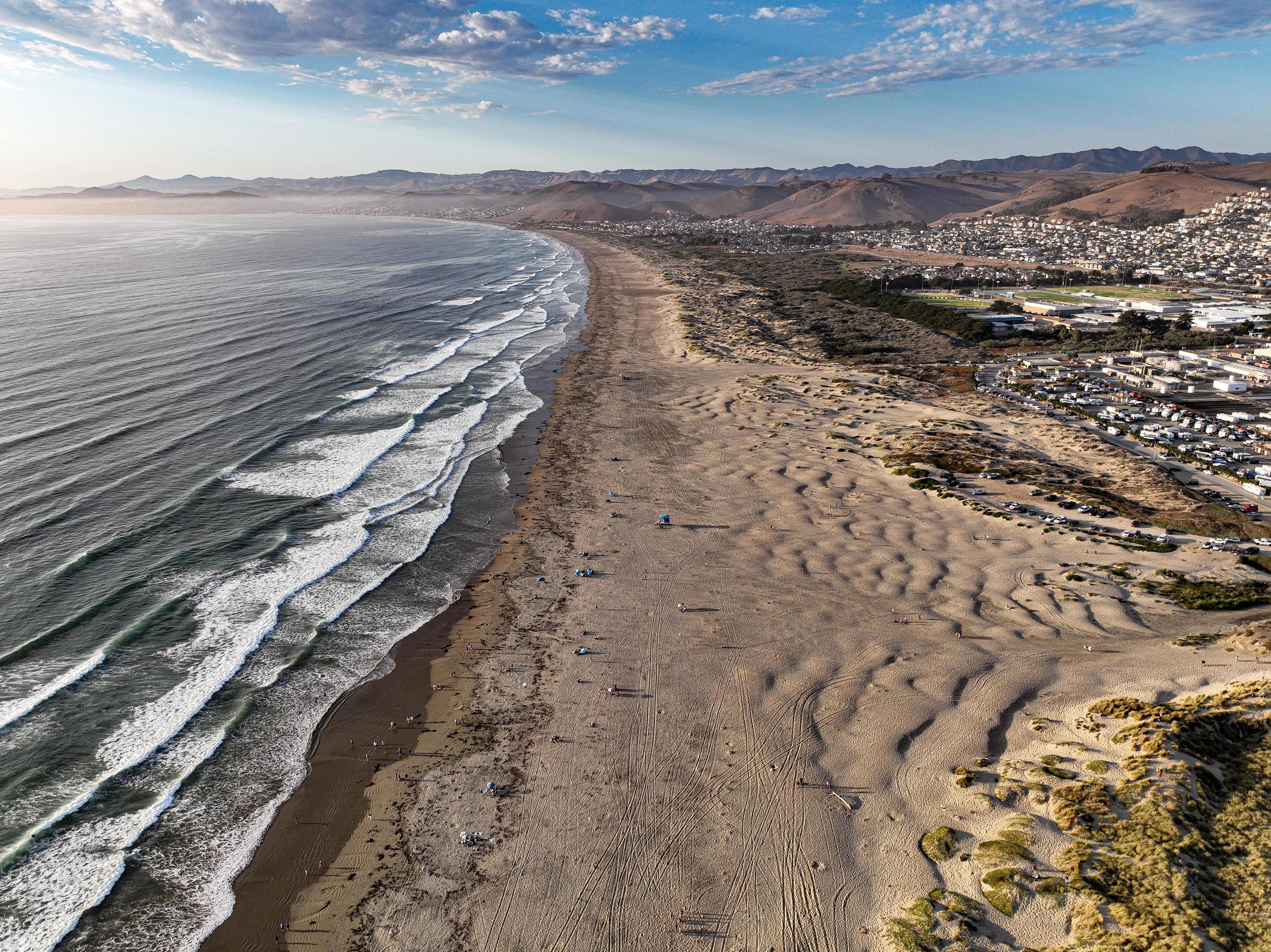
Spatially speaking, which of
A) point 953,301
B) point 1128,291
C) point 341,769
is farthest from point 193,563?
point 1128,291

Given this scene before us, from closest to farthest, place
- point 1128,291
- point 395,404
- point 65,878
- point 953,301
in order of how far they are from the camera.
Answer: point 65,878 < point 395,404 < point 953,301 < point 1128,291

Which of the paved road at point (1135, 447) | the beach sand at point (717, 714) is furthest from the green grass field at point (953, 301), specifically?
the beach sand at point (717, 714)

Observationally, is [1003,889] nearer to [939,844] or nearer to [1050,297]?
[939,844]

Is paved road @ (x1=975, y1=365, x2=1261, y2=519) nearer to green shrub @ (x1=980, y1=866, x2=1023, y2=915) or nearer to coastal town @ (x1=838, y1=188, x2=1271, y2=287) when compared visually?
green shrub @ (x1=980, y1=866, x2=1023, y2=915)

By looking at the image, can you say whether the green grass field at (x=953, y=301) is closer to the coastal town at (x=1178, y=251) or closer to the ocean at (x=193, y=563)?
the coastal town at (x=1178, y=251)

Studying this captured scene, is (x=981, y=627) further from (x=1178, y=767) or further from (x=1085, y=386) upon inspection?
(x=1085, y=386)

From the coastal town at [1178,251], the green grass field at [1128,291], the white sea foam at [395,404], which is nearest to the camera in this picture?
the white sea foam at [395,404]
